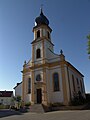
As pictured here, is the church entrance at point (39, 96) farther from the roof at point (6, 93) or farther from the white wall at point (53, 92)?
the roof at point (6, 93)

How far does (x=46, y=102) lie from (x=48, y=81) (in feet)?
12.3

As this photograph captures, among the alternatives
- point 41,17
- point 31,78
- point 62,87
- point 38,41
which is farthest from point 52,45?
point 62,87

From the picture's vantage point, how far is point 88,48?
1491 centimetres

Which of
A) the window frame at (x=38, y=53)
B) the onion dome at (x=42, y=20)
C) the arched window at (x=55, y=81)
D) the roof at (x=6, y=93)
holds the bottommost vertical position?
the roof at (x=6, y=93)

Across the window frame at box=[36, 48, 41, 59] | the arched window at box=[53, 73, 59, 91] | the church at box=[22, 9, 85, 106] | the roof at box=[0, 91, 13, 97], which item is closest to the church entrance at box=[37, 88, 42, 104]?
the church at box=[22, 9, 85, 106]

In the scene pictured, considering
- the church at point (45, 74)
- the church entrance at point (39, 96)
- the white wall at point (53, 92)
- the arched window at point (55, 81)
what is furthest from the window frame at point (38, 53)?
the church entrance at point (39, 96)

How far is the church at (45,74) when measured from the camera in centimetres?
2544

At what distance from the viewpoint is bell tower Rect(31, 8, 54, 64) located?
2927cm

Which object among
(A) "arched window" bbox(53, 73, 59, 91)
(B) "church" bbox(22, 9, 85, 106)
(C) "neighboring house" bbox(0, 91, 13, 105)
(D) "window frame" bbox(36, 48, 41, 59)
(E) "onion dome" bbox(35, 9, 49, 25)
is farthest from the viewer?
(C) "neighboring house" bbox(0, 91, 13, 105)

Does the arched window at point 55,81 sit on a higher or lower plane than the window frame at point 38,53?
lower

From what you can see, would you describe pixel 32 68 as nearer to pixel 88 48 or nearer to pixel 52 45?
pixel 52 45

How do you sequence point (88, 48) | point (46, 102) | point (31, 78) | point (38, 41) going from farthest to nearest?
point (38, 41) → point (31, 78) → point (46, 102) → point (88, 48)

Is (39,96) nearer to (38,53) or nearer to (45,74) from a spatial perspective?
(45,74)

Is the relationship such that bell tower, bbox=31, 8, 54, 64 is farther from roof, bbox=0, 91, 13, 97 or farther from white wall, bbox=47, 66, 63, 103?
roof, bbox=0, 91, 13, 97
